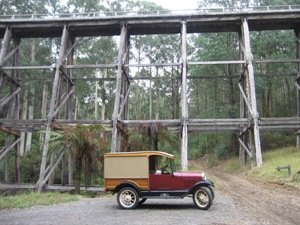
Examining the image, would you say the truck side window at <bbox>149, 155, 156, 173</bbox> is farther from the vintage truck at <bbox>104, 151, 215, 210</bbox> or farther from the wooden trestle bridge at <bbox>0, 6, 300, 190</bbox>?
the wooden trestle bridge at <bbox>0, 6, 300, 190</bbox>

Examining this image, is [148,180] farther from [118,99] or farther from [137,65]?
[137,65]

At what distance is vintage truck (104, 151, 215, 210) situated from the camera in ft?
36.9

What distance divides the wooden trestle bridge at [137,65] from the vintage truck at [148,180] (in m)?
9.90

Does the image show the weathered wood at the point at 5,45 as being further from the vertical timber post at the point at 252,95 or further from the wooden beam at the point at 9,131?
the vertical timber post at the point at 252,95

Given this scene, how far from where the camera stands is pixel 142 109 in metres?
54.0

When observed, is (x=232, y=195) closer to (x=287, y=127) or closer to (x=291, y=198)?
(x=291, y=198)

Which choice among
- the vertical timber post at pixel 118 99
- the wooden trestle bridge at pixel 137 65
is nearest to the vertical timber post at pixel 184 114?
the wooden trestle bridge at pixel 137 65

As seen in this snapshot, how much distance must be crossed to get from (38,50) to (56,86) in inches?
624

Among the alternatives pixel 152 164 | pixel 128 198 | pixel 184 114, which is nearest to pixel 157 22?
pixel 184 114

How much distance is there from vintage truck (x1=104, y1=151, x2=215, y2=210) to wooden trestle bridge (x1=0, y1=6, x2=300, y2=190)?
32.5ft

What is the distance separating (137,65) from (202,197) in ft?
48.1

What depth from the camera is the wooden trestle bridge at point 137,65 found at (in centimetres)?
2314

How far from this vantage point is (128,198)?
458 inches

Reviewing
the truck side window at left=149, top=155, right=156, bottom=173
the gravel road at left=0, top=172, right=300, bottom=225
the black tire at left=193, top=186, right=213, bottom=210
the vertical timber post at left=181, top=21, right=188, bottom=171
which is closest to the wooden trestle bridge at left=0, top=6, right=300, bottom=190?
the vertical timber post at left=181, top=21, right=188, bottom=171
